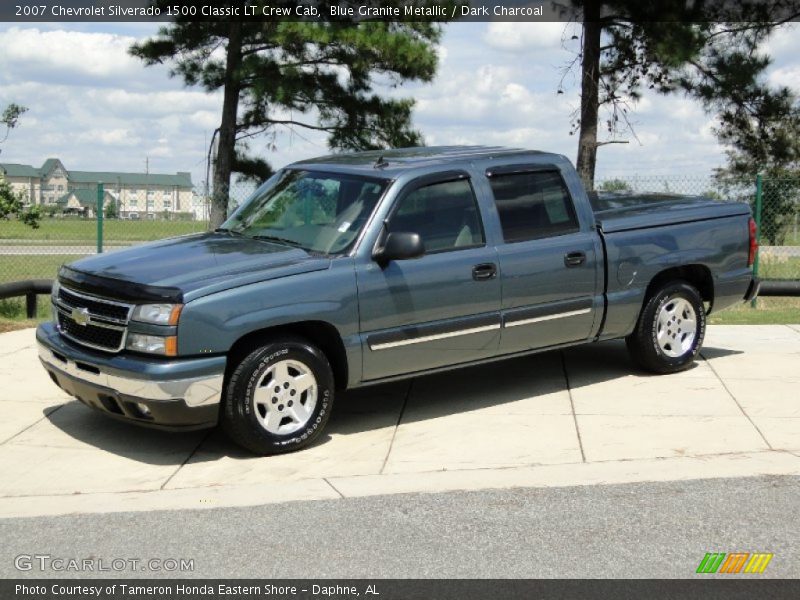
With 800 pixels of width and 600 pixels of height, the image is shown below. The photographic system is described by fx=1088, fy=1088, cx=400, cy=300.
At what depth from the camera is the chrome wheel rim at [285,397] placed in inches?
270

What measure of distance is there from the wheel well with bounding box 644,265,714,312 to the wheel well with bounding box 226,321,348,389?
2.93 metres

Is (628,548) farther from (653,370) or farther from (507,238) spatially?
(653,370)

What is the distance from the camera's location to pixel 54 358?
7352 millimetres

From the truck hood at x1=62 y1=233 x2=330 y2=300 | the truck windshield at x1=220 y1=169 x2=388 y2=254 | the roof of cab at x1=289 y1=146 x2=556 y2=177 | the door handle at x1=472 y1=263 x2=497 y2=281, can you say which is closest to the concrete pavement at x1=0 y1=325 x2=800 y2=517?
the door handle at x1=472 y1=263 x2=497 y2=281

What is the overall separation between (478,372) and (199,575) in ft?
15.7

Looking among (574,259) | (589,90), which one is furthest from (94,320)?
(589,90)

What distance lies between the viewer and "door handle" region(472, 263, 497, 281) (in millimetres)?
7691

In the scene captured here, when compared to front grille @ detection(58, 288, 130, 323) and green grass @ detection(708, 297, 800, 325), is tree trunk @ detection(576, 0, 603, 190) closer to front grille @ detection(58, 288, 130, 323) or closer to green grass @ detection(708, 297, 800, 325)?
green grass @ detection(708, 297, 800, 325)

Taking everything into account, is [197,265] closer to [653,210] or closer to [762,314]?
[653,210]

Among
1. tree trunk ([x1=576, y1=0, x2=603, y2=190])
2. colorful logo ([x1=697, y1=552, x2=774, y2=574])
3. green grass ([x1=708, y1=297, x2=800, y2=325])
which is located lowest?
colorful logo ([x1=697, y1=552, x2=774, y2=574])

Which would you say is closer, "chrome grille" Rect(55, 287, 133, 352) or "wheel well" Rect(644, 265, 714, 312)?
"chrome grille" Rect(55, 287, 133, 352)

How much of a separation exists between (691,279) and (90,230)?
8743mm
